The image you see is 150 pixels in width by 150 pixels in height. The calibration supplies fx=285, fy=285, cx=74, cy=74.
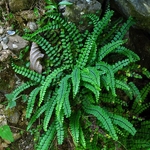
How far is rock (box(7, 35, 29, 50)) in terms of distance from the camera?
441 centimetres

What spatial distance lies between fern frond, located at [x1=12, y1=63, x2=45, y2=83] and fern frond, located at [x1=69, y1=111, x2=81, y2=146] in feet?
2.31

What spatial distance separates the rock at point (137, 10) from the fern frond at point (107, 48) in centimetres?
60

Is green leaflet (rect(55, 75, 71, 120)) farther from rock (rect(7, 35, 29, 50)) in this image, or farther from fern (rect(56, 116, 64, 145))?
rock (rect(7, 35, 29, 50))

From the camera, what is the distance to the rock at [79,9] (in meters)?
4.36

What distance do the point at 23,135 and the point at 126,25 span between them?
2299 mm

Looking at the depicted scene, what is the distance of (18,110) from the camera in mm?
4379

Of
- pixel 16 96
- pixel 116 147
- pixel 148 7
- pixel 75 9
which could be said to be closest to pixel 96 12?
pixel 75 9

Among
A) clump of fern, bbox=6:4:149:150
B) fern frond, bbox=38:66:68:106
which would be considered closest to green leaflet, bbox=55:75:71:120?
clump of fern, bbox=6:4:149:150

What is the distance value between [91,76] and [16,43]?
54.3 inches

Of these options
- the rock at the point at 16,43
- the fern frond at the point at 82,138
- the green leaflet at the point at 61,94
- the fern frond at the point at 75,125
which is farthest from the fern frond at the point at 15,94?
the fern frond at the point at 82,138

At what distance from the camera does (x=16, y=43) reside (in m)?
4.42

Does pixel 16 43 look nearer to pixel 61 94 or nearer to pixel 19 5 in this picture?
pixel 19 5

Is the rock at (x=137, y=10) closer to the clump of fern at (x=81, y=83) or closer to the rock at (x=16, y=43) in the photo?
the clump of fern at (x=81, y=83)

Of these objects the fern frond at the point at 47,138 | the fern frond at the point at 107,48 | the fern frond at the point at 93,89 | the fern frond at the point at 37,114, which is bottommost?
the fern frond at the point at 47,138
